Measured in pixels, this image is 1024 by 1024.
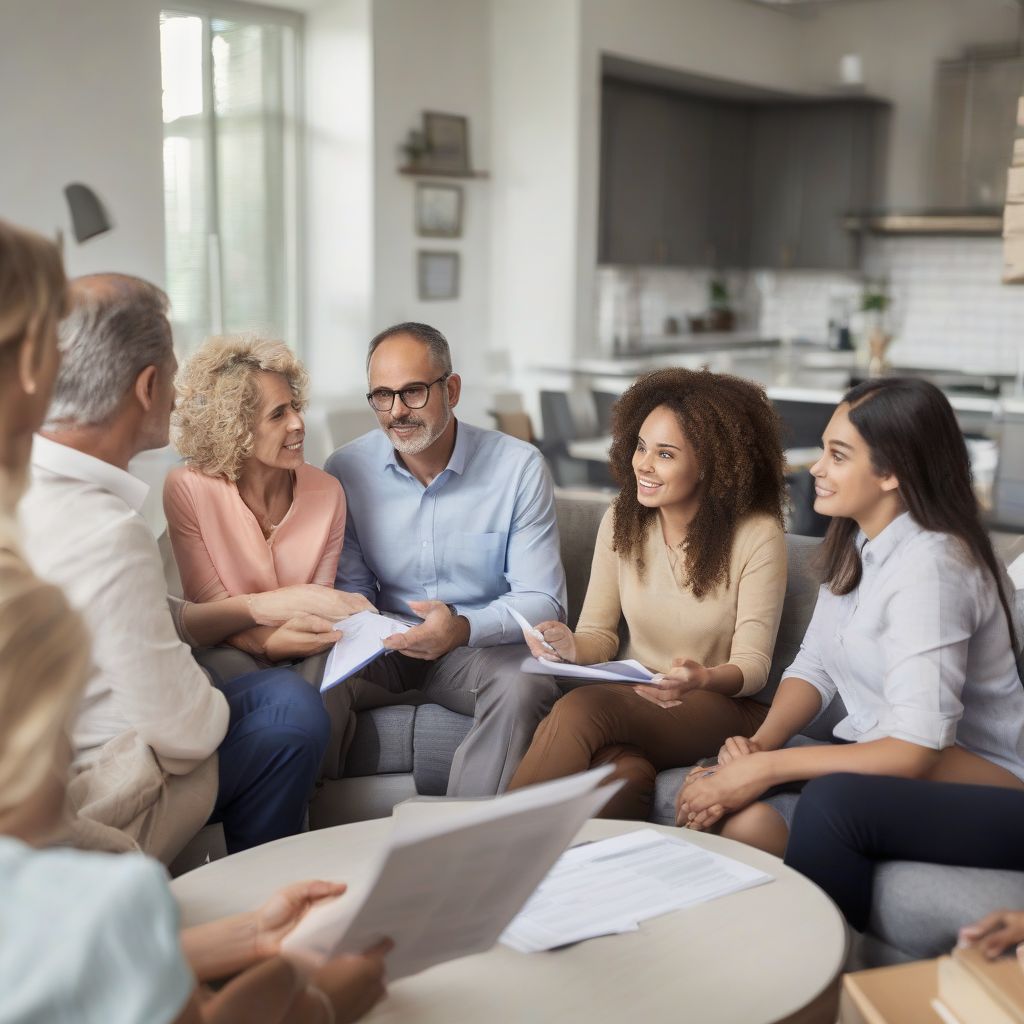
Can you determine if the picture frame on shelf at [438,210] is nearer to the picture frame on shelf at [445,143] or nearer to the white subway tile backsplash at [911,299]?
the picture frame on shelf at [445,143]

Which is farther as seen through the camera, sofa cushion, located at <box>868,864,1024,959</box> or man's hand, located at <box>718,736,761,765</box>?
man's hand, located at <box>718,736,761,765</box>

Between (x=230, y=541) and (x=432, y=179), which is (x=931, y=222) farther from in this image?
(x=230, y=541)

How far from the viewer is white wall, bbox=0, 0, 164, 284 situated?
16.0 ft

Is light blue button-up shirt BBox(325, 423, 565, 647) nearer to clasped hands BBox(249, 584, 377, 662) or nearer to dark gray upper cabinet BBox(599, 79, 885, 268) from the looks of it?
clasped hands BBox(249, 584, 377, 662)

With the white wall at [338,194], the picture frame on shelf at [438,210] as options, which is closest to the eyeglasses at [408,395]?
the white wall at [338,194]

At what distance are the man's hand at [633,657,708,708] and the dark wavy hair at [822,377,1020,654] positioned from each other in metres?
0.49

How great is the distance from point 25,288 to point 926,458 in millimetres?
1610

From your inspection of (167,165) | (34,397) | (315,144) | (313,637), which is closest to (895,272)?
(315,144)

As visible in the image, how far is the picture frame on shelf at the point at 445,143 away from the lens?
6.76 metres

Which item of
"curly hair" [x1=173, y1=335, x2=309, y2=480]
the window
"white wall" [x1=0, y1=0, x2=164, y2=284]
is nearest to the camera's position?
"curly hair" [x1=173, y1=335, x2=309, y2=480]

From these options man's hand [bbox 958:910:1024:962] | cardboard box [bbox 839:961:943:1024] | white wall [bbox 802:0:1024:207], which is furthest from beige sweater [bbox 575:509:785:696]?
white wall [bbox 802:0:1024:207]

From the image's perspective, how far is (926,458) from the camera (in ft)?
6.90

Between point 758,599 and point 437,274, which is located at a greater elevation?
point 437,274

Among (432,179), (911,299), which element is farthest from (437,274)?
(911,299)
